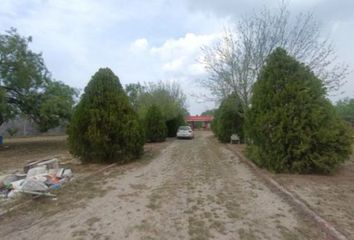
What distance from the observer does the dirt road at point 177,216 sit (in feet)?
14.1

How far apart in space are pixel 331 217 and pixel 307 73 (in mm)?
5868

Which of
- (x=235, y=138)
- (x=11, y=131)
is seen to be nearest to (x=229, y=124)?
(x=235, y=138)

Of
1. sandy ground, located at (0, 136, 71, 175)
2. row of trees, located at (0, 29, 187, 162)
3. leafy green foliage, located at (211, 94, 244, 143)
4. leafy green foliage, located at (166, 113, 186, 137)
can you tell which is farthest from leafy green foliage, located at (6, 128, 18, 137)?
leafy green foliage, located at (211, 94, 244, 143)

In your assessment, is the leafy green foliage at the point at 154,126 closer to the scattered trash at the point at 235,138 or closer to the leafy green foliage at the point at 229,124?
the leafy green foliage at the point at 229,124

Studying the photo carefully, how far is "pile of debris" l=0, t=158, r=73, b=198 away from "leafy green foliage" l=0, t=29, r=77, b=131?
11264mm

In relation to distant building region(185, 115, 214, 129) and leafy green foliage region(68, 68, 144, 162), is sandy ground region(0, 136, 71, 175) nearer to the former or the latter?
leafy green foliage region(68, 68, 144, 162)

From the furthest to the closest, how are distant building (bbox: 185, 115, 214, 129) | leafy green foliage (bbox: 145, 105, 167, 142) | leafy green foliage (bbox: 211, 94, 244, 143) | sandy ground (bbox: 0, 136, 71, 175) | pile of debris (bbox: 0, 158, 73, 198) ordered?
1. distant building (bbox: 185, 115, 214, 129)
2. leafy green foliage (bbox: 145, 105, 167, 142)
3. leafy green foliage (bbox: 211, 94, 244, 143)
4. sandy ground (bbox: 0, 136, 71, 175)
5. pile of debris (bbox: 0, 158, 73, 198)

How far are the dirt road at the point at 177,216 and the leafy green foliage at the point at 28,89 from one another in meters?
12.8

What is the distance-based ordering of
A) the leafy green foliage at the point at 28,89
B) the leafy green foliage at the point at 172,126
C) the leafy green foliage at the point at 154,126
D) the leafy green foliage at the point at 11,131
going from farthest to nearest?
1. the leafy green foliage at the point at 11,131
2. the leafy green foliage at the point at 172,126
3. the leafy green foliage at the point at 154,126
4. the leafy green foliage at the point at 28,89

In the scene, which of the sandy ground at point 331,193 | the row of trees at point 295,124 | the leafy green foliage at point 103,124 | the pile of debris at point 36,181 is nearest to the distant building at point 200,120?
the leafy green foliage at point 103,124

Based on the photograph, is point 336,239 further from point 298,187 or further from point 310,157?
point 310,157

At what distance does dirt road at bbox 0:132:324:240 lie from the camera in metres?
4.30

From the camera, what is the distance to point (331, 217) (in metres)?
4.92

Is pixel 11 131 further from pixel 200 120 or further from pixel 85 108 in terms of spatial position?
pixel 200 120
